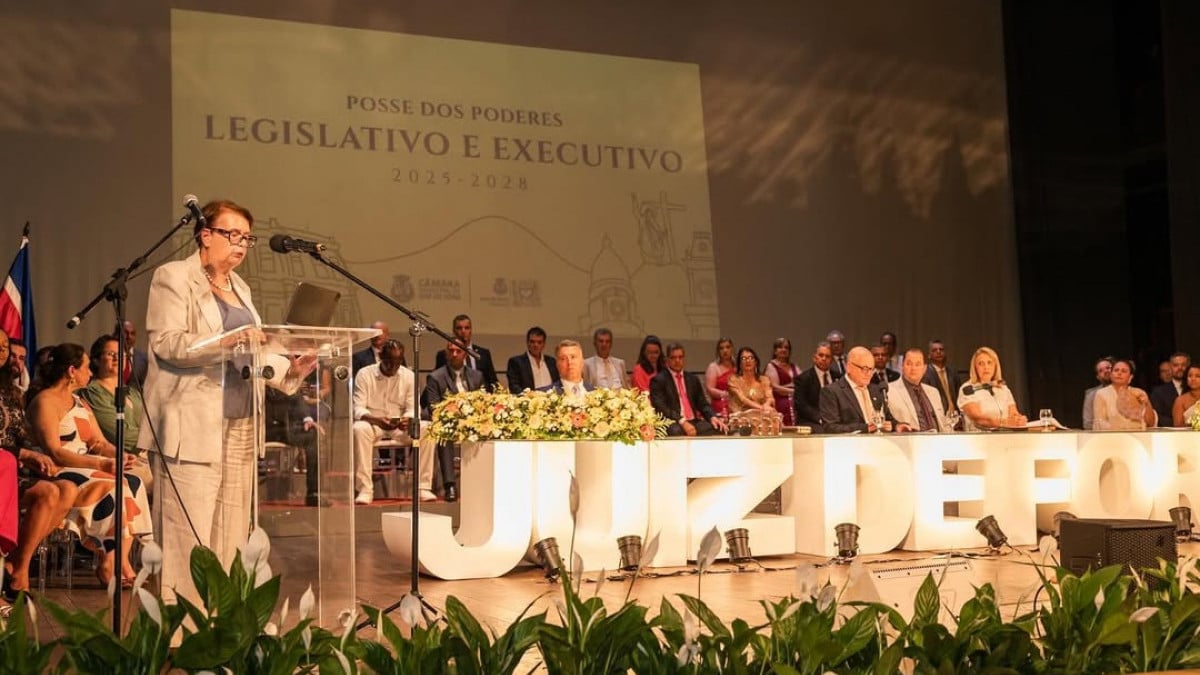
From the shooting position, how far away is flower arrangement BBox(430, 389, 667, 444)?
5.86 metres

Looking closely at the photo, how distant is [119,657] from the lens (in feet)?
5.86

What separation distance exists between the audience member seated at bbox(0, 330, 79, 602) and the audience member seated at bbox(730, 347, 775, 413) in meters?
5.02

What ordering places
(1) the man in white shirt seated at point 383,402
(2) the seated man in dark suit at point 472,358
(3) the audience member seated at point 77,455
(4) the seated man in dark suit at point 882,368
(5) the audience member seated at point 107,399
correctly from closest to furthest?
1. (3) the audience member seated at point 77,455
2. (5) the audience member seated at point 107,399
3. (1) the man in white shirt seated at point 383,402
4. (2) the seated man in dark suit at point 472,358
5. (4) the seated man in dark suit at point 882,368

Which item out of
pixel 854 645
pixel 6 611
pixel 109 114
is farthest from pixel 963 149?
pixel 854 645

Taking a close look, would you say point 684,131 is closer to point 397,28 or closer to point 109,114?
point 397,28

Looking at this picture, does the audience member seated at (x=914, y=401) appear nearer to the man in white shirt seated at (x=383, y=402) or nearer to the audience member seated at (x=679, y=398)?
the audience member seated at (x=679, y=398)

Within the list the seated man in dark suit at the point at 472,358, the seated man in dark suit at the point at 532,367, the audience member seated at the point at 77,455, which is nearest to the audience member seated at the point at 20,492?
the audience member seated at the point at 77,455

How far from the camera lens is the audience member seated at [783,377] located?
1027 centimetres

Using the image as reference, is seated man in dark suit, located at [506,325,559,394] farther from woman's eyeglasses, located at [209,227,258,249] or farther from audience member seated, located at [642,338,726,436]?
woman's eyeglasses, located at [209,227,258,249]

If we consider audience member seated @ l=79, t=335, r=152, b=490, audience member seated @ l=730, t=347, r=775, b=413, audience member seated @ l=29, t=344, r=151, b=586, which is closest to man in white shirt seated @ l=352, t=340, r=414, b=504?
audience member seated @ l=79, t=335, r=152, b=490

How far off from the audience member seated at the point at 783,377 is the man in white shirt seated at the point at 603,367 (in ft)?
4.27

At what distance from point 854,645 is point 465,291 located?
8113mm

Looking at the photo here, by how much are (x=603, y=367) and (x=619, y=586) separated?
13.6 ft

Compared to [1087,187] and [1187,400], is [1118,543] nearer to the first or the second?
[1187,400]
